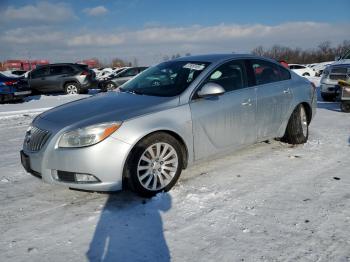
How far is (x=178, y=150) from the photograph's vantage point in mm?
4016

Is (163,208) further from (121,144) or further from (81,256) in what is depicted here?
(81,256)

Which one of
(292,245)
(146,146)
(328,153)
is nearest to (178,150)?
(146,146)

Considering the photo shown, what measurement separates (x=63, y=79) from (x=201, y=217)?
51.3 feet

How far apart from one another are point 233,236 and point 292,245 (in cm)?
49

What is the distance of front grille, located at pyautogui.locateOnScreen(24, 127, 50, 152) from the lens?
3.71 metres

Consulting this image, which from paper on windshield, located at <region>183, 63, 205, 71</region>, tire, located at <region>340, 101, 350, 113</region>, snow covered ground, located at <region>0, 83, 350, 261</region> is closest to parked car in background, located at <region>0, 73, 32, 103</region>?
snow covered ground, located at <region>0, 83, 350, 261</region>

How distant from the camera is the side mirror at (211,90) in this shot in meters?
4.15

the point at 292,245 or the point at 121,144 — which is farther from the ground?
the point at 121,144

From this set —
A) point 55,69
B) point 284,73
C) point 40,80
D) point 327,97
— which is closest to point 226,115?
point 284,73

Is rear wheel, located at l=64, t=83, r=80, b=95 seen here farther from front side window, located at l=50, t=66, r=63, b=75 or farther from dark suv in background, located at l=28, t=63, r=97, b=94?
front side window, located at l=50, t=66, r=63, b=75

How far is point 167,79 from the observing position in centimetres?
468

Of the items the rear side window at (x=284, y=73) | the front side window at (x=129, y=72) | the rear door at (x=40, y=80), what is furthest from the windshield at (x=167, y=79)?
the rear door at (x=40, y=80)

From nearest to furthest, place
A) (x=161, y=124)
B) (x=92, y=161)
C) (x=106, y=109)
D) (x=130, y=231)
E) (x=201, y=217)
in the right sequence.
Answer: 1. (x=130, y=231)
2. (x=201, y=217)
3. (x=92, y=161)
4. (x=161, y=124)
5. (x=106, y=109)

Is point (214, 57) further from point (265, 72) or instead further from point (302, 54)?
point (302, 54)
